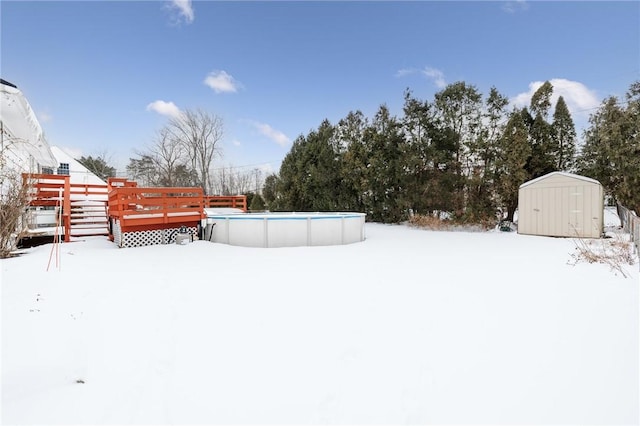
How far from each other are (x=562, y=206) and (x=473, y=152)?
417cm

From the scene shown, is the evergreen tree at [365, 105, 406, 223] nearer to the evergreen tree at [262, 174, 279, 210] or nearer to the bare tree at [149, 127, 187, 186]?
the evergreen tree at [262, 174, 279, 210]

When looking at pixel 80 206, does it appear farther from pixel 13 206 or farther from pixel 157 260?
pixel 157 260

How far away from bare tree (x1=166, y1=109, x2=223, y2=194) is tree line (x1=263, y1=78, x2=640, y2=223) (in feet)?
57.8

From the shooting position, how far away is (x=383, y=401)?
1976mm

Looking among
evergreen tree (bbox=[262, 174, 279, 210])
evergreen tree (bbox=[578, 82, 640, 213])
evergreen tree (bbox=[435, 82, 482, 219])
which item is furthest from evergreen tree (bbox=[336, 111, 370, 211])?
evergreen tree (bbox=[578, 82, 640, 213])

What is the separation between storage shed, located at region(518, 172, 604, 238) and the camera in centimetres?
973

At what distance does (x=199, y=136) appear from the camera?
2870cm

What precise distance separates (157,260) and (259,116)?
18.4 meters

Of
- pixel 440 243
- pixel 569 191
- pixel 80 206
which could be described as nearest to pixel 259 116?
pixel 80 206

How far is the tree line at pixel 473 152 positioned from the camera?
12.0 metres

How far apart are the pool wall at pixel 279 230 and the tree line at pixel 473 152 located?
21.3 feet

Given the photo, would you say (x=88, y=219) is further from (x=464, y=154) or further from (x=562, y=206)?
(x=562, y=206)

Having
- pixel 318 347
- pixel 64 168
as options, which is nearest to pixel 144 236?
pixel 318 347

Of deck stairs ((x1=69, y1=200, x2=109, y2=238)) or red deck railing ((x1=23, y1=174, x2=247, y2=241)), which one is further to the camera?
deck stairs ((x1=69, y1=200, x2=109, y2=238))
